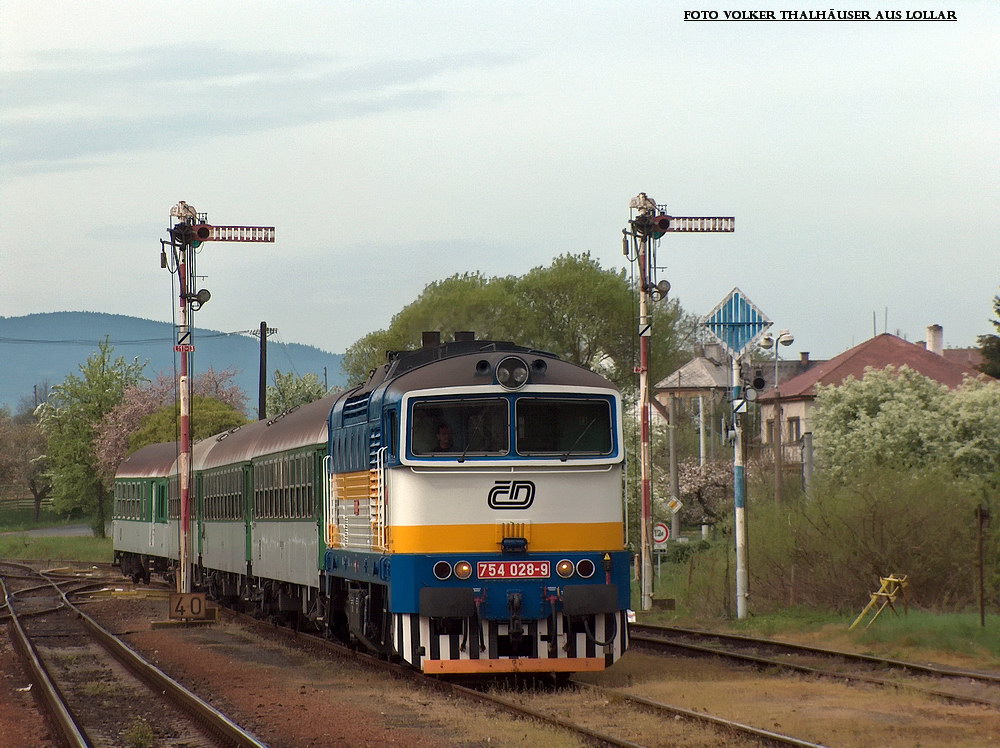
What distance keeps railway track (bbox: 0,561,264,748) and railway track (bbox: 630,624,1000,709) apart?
646cm

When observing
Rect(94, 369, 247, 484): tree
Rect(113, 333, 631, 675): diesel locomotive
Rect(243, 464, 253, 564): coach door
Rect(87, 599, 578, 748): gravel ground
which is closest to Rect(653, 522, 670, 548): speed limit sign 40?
Rect(243, 464, 253, 564): coach door

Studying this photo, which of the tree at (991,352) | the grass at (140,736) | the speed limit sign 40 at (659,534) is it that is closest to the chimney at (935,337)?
the tree at (991,352)

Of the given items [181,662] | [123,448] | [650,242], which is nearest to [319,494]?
[181,662]

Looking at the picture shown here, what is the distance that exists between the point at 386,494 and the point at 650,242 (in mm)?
13875

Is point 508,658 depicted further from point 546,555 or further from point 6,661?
point 6,661

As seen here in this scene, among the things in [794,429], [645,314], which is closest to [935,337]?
[794,429]

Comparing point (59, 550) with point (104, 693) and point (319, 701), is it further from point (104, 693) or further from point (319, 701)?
point (319, 701)

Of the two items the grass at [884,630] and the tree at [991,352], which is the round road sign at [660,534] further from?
the tree at [991,352]

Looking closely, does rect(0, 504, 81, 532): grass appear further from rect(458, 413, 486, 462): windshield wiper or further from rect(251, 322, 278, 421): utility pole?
rect(458, 413, 486, 462): windshield wiper

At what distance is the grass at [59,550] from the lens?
2394 inches

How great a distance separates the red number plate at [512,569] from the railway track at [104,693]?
2.90 meters

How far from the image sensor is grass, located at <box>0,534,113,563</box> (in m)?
60.8

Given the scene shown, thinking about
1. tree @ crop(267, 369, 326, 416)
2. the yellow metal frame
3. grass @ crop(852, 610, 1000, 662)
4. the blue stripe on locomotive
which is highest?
tree @ crop(267, 369, 326, 416)

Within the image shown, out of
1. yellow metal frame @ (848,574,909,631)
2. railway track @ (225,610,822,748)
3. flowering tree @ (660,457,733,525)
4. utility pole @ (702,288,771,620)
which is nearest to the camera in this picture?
railway track @ (225,610,822,748)
